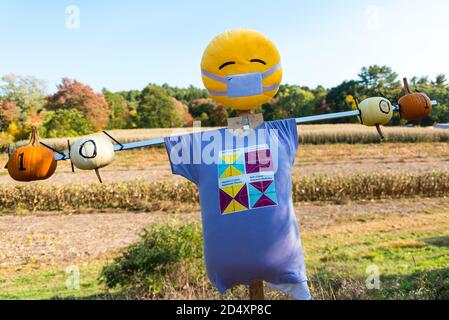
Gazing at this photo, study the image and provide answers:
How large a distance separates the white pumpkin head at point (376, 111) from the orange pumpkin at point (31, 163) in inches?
78.6

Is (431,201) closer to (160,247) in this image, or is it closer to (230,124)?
(160,247)

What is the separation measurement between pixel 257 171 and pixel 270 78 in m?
0.59

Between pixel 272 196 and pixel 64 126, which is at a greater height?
pixel 64 126

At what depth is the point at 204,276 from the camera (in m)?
4.64

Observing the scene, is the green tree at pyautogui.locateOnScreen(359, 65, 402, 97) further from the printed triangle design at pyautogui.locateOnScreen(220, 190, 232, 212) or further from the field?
the printed triangle design at pyautogui.locateOnScreen(220, 190, 232, 212)

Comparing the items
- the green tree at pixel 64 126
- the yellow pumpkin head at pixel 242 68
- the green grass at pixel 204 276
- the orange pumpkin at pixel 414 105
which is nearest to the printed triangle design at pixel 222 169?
the yellow pumpkin head at pixel 242 68

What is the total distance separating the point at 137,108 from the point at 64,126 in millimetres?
10979

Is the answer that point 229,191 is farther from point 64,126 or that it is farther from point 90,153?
point 64,126

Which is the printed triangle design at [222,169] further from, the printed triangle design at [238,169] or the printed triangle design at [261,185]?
the printed triangle design at [261,185]

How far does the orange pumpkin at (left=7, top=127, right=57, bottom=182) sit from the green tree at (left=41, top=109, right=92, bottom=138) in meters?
22.7

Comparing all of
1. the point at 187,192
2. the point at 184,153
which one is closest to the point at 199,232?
the point at 184,153

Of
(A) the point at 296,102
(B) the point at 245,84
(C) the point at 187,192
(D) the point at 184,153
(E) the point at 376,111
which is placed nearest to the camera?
(B) the point at 245,84

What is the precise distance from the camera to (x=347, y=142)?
21828mm

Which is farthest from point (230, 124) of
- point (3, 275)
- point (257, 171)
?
point (3, 275)
